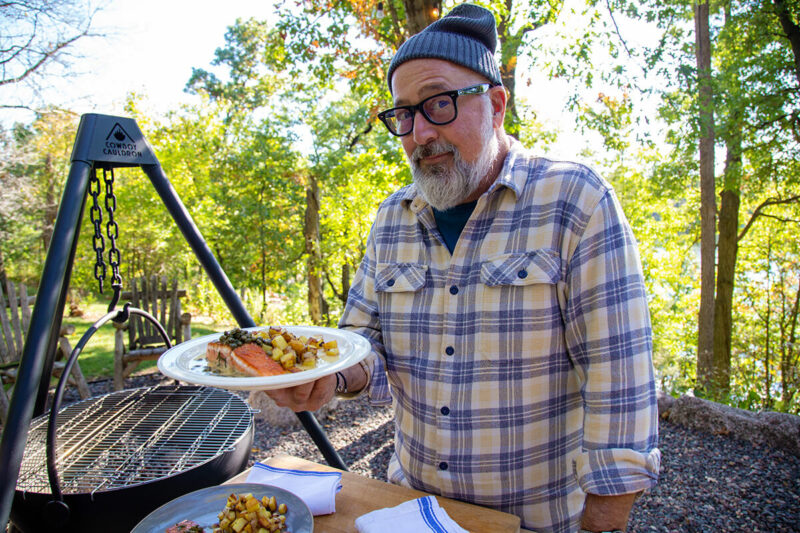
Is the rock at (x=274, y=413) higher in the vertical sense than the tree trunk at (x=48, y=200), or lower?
lower

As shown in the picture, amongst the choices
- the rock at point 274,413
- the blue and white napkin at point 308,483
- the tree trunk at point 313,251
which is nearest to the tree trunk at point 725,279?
the rock at point 274,413

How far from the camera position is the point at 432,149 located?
1.60 metres

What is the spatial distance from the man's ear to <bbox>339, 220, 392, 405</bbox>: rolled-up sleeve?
0.68 meters

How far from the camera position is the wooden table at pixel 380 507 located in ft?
4.06

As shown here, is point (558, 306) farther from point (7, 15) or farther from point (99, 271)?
point (7, 15)

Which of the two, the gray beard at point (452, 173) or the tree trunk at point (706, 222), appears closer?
the gray beard at point (452, 173)

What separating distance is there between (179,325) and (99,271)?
4.46 metres

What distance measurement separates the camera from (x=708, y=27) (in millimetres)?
7926

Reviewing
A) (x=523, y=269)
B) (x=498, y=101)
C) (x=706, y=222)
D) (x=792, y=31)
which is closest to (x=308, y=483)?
(x=523, y=269)

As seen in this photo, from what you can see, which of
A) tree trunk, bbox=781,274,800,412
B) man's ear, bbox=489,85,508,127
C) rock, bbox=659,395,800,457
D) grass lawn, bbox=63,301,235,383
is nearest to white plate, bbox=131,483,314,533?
man's ear, bbox=489,85,508,127

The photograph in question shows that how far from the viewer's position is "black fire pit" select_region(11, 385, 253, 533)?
5.52 ft

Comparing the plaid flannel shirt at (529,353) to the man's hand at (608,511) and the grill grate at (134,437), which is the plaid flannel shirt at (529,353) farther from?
the grill grate at (134,437)

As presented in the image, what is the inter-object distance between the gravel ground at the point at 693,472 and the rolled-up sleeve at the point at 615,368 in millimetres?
2320

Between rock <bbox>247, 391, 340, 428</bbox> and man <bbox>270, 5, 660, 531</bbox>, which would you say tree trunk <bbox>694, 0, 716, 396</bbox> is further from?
man <bbox>270, 5, 660, 531</bbox>
